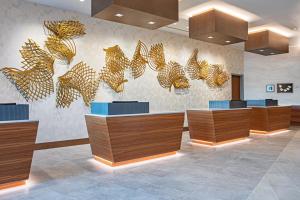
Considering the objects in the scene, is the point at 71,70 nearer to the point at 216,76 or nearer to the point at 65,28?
the point at 65,28

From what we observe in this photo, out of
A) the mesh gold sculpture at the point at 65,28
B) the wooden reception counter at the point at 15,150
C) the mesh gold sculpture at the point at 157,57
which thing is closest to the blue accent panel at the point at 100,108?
the wooden reception counter at the point at 15,150

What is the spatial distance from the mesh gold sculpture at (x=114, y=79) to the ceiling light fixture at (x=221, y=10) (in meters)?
2.62

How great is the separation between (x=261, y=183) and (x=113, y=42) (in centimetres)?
572

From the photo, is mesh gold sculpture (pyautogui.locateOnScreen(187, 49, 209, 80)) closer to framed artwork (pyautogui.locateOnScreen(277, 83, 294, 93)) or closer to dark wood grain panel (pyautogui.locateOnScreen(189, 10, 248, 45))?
dark wood grain panel (pyautogui.locateOnScreen(189, 10, 248, 45))

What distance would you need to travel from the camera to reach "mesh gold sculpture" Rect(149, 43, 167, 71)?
8755 millimetres

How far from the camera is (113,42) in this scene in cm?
773

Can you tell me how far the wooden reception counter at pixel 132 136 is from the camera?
4590mm

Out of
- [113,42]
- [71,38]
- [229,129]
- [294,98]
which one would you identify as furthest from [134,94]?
[294,98]

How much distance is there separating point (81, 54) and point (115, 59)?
108cm

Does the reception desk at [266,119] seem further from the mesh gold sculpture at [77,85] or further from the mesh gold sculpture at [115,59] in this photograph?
the mesh gold sculpture at [77,85]

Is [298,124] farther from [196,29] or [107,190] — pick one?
[107,190]

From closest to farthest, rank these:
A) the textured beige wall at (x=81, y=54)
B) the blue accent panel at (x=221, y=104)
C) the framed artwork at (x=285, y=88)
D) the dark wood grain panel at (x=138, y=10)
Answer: the dark wood grain panel at (x=138, y=10) < the textured beige wall at (x=81, y=54) < the blue accent panel at (x=221, y=104) < the framed artwork at (x=285, y=88)

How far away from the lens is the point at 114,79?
769 cm

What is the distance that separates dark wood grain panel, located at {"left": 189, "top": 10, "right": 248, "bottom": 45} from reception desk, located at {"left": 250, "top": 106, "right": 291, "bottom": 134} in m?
2.75
